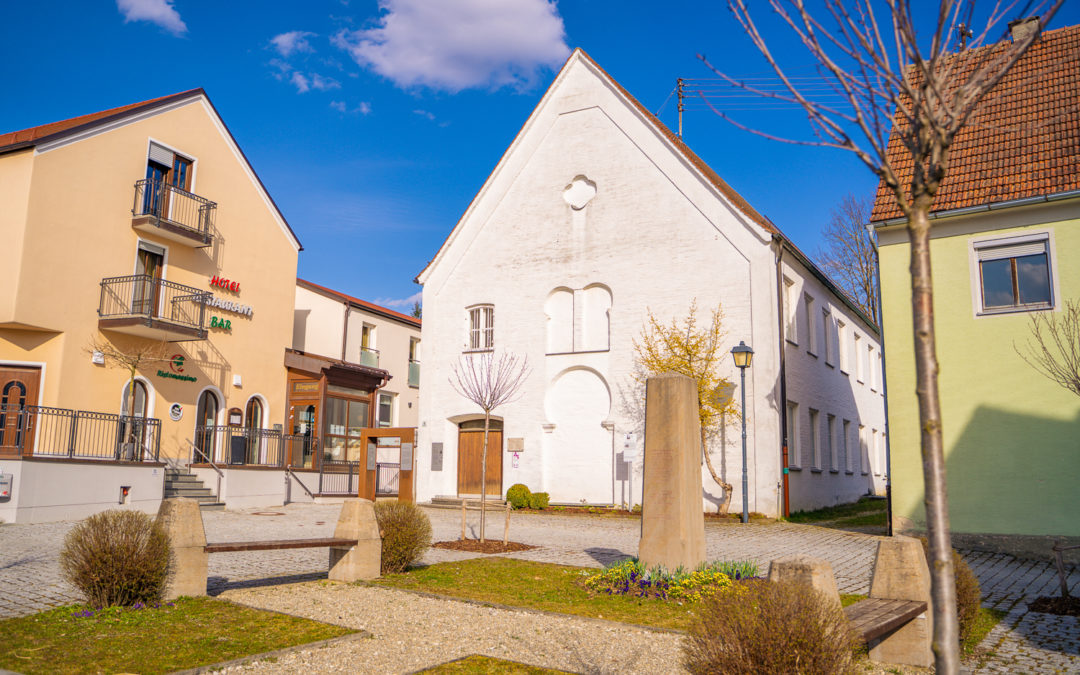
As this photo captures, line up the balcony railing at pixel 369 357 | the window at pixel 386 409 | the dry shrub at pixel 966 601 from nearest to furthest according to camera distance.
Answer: the dry shrub at pixel 966 601, the balcony railing at pixel 369 357, the window at pixel 386 409

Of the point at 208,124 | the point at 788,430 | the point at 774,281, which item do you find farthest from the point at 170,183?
the point at 788,430

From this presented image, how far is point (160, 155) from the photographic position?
78.7 ft

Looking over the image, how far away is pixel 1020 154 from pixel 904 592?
40.8 ft

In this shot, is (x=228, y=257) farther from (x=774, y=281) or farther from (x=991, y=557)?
(x=991, y=557)

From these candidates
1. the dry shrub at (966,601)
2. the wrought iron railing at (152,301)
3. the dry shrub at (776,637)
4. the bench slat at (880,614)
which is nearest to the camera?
the dry shrub at (776,637)

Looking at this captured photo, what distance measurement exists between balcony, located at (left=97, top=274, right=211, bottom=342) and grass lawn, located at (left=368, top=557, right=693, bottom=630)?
14068mm

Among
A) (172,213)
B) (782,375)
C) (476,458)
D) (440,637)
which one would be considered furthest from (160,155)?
(440,637)

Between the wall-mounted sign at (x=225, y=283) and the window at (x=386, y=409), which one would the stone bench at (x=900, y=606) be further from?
the window at (x=386, y=409)

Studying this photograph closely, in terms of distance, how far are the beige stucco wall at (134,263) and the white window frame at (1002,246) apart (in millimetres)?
20890

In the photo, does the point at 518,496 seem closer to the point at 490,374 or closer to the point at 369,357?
the point at 490,374

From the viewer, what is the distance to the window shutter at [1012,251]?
15.3 m

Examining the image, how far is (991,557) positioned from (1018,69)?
1029cm

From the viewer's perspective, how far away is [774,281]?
21.9 m

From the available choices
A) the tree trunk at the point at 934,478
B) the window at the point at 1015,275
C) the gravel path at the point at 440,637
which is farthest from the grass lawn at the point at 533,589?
the window at the point at 1015,275
